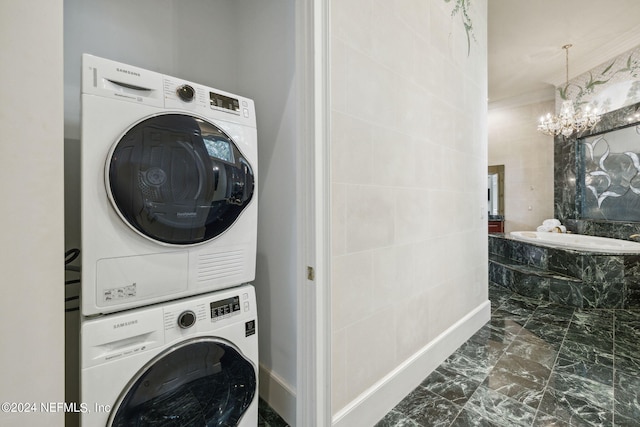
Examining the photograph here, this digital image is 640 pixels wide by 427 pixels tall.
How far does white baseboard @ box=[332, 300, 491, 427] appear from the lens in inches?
52.2

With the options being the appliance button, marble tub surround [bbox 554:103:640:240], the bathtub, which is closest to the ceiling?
marble tub surround [bbox 554:103:640:240]

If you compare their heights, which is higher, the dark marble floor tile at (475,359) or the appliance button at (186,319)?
the appliance button at (186,319)

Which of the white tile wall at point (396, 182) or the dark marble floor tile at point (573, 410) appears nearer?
the white tile wall at point (396, 182)

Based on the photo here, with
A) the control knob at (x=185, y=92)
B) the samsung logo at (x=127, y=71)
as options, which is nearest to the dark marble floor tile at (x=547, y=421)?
the control knob at (x=185, y=92)

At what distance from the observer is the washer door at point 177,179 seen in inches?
37.5

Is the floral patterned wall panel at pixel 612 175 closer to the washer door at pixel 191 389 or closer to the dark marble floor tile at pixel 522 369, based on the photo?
the dark marble floor tile at pixel 522 369

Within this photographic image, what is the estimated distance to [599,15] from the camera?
3342 mm

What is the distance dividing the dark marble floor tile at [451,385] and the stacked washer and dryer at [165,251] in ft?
3.58

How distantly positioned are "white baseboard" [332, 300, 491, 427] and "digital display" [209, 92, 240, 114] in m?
1.42

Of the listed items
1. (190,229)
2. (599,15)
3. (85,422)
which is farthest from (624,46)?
(85,422)
